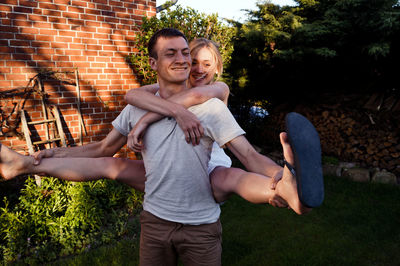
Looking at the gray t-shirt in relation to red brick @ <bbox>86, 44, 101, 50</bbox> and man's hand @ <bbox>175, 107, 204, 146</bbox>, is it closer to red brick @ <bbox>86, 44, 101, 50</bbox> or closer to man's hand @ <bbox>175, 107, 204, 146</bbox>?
man's hand @ <bbox>175, 107, 204, 146</bbox>

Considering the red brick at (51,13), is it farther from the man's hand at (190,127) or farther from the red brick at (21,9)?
the man's hand at (190,127)

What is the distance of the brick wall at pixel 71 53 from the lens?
3.91 meters

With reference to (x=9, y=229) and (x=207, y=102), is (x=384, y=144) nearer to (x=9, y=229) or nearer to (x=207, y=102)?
(x=207, y=102)

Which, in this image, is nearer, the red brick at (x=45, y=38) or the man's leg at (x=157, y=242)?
the man's leg at (x=157, y=242)

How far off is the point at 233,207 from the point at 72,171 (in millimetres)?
3060

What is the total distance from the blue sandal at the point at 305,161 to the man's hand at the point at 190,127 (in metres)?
0.44

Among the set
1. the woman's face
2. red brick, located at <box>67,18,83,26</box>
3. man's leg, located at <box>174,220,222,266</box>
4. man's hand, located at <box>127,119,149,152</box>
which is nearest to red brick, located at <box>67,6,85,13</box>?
red brick, located at <box>67,18,83,26</box>

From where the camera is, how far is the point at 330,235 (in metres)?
3.64

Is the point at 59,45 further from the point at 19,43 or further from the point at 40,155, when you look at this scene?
the point at 40,155

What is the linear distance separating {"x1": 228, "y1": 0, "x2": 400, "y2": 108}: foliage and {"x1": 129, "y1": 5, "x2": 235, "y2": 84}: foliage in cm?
125

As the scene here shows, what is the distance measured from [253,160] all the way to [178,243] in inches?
23.6

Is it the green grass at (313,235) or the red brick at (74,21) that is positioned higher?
the red brick at (74,21)

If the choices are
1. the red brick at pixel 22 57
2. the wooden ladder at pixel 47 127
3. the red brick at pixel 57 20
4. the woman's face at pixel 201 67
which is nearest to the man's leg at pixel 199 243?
the woman's face at pixel 201 67

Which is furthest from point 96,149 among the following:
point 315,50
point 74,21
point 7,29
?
point 315,50
